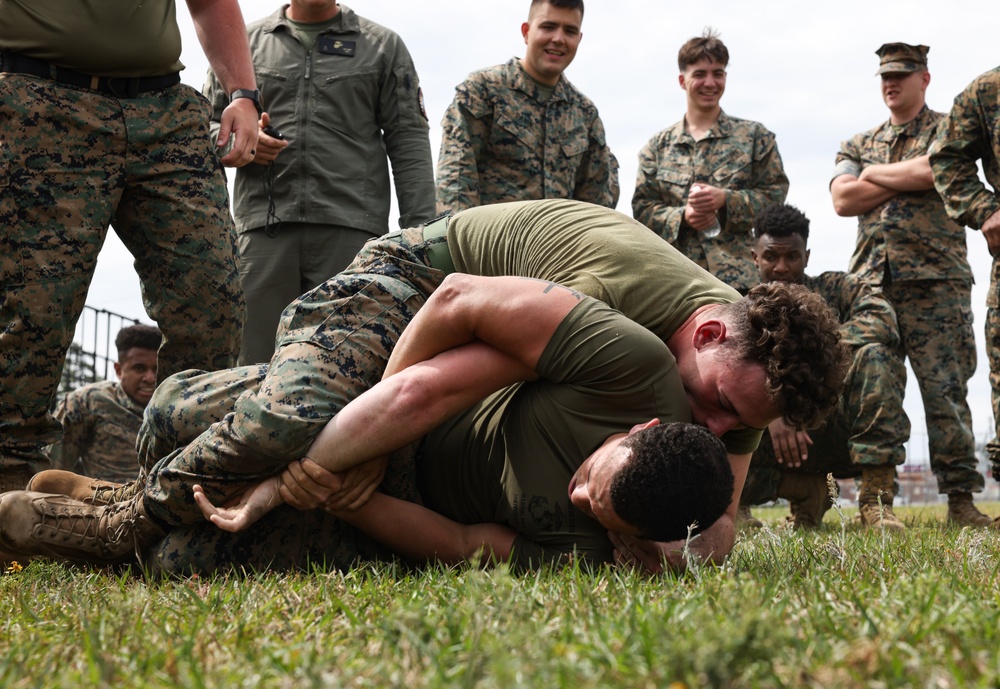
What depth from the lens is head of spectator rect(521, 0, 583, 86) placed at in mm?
6457

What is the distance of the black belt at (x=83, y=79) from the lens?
13.0 feet

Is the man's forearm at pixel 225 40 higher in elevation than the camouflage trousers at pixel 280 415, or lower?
higher

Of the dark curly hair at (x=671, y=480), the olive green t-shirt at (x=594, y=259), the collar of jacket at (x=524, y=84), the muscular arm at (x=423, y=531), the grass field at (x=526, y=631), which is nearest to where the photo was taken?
the grass field at (x=526, y=631)

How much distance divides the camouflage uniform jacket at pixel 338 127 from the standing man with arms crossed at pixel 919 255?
10.1ft

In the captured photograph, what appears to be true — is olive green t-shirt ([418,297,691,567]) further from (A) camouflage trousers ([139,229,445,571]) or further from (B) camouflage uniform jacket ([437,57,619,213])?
(B) camouflage uniform jacket ([437,57,619,213])

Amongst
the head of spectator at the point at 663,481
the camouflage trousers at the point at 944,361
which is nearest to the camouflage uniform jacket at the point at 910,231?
the camouflage trousers at the point at 944,361

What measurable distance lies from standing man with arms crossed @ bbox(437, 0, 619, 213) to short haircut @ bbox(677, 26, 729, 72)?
1064 millimetres

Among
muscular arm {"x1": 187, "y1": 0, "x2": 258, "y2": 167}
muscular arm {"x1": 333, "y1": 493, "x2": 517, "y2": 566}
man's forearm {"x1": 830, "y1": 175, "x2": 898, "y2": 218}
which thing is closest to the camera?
muscular arm {"x1": 333, "y1": 493, "x2": 517, "y2": 566}

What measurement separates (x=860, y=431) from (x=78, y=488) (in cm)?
417

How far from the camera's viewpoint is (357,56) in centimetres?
588

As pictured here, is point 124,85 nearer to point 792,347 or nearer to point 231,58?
point 231,58

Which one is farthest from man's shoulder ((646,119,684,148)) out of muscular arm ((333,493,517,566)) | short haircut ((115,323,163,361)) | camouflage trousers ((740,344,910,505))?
muscular arm ((333,493,517,566))

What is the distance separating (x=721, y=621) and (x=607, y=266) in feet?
5.67

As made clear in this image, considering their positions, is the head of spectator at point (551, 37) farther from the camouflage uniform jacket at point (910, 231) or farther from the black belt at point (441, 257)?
the black belt at point (441, 257)
